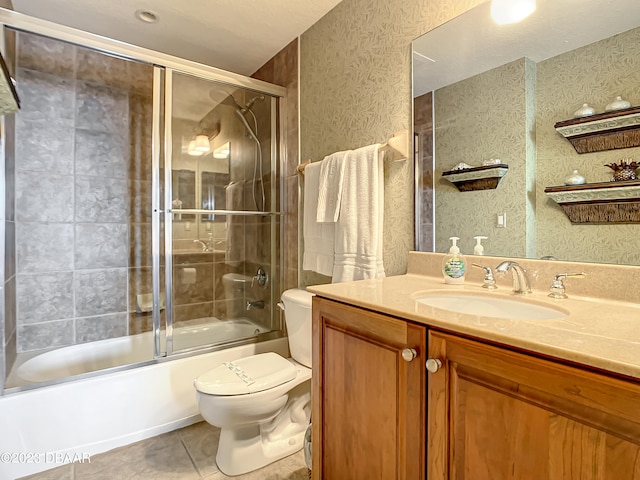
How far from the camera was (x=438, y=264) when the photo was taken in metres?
1.36

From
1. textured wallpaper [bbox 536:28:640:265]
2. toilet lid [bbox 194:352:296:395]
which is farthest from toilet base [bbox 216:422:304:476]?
textured wallpaper [bbox 536:28:640:265]

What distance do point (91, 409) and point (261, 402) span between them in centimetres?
89

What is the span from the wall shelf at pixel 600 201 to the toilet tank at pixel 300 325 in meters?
1.13

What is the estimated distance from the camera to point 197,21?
1952 millimetres

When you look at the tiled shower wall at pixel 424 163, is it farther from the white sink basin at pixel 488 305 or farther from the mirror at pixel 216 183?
the mirror at pixel 216 183

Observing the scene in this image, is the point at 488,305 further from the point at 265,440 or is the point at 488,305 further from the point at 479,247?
the point at 265,440

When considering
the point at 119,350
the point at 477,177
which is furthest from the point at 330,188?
the point at 119,350

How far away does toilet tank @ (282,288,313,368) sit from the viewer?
1714 millimetres

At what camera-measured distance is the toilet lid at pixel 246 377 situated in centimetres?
141

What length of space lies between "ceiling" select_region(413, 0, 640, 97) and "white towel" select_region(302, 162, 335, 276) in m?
0.70

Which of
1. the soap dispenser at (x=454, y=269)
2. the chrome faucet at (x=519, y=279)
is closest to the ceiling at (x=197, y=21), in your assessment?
the soap dispenser at (x=454, y=269)

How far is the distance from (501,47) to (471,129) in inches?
11.2

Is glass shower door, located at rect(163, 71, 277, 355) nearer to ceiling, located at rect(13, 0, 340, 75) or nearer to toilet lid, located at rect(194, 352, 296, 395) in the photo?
ceiling, located at rect(13, 0, 340, 75)

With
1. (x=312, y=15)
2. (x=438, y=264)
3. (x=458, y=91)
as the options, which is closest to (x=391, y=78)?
(x=458, y=91)
